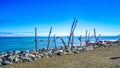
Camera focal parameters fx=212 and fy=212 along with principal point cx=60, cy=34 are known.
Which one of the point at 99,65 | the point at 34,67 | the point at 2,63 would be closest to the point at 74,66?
the point at 99,65

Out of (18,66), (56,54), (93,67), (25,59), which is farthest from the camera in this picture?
(56,54)

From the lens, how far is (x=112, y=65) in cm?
1548

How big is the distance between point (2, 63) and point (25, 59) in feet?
7.42

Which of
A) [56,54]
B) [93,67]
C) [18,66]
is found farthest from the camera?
[56,54]

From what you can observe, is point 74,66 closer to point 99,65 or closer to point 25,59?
point 99,65

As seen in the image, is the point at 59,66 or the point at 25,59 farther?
the point at 25,59

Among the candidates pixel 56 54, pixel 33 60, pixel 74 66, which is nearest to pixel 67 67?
pixel 74 66

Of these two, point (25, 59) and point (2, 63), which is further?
point (25, 59)

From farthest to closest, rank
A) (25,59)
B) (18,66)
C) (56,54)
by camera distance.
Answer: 1. (56,54)
2. (25,59)
3. (18,66)

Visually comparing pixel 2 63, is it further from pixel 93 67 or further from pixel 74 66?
pixel 93 67

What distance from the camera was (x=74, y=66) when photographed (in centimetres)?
1572

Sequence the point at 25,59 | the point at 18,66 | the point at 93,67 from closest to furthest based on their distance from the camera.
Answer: the point at 93,67, the point at 18,66, the point at 25,59

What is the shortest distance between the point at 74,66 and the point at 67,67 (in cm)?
60

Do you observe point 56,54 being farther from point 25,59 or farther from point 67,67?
point 67,67
